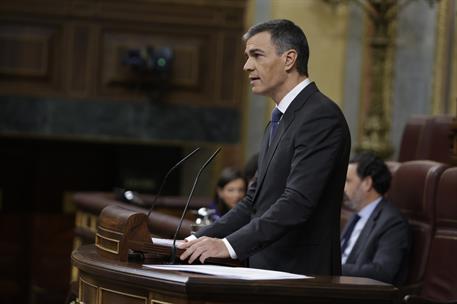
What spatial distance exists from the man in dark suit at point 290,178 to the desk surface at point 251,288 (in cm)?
28

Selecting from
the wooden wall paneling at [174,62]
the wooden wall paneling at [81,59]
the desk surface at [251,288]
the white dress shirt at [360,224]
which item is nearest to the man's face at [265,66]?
the desk surface at [251,288]

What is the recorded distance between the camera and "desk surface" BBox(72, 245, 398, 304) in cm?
305

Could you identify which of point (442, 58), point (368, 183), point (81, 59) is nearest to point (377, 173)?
point (368, 183)

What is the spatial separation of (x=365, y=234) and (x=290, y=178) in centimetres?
189

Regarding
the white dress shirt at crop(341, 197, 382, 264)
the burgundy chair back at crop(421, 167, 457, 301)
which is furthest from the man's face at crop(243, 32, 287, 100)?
the white dress shirt at crop(341, 197, 382, 264)

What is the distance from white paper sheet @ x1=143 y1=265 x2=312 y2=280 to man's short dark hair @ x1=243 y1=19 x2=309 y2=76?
737mm

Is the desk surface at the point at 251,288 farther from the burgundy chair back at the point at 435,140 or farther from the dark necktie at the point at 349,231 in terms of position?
the burgundy chair back at the point at 435,140

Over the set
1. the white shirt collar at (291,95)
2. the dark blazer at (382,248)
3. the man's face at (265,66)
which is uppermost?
the man's face at (265,66)

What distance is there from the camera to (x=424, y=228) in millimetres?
5234

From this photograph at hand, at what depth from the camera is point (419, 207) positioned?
5.34 metres

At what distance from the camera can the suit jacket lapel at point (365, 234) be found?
5312mm

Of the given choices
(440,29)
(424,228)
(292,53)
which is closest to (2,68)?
(440,29)

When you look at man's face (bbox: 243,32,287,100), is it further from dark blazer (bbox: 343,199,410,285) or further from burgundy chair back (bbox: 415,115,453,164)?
burgundy chair back (bbox: 415,115,453,164)

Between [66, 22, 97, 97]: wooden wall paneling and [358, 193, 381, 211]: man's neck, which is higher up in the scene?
[66, 22, 97, 97]: wooden wall paneling
